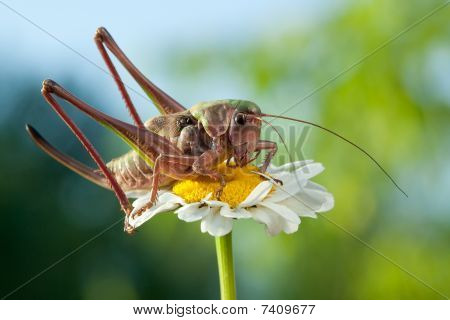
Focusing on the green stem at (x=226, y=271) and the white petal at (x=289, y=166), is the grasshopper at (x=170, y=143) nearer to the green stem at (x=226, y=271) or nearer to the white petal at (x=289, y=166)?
the white petal at (x=289, y=166)

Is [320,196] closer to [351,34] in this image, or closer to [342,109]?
[342,109]

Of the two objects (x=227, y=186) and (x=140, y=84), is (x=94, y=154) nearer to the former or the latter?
(x=140, y=84)

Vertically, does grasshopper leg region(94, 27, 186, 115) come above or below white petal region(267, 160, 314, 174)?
above

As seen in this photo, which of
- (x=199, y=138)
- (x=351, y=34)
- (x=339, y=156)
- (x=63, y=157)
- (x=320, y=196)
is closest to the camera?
(x=320, y=196)

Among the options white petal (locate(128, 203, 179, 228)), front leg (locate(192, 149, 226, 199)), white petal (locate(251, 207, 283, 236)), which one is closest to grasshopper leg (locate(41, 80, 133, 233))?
white petal (locate(128, 203, 179, 228))

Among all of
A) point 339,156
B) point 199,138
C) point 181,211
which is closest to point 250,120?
point 199,138

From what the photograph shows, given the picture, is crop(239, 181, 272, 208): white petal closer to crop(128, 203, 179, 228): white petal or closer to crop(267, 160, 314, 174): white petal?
crop(128, 203, 179, 228): white petal
